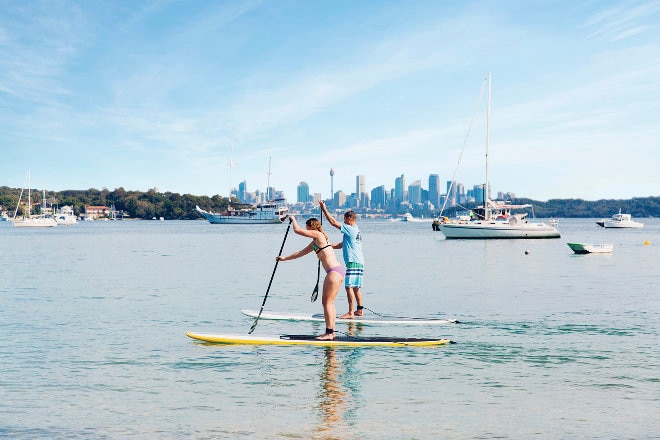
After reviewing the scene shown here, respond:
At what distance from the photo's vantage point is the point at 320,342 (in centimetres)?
1451

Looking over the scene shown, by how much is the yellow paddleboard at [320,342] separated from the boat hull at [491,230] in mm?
62707

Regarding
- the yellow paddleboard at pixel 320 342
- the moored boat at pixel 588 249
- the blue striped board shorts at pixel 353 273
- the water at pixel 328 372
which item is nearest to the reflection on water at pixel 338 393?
the water at pixel 328 372

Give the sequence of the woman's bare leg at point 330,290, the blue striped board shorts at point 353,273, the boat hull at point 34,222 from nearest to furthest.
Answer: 1. the woman's bare leg at point 330,290
2. the blue striped board shorts at point 353,273
3. the boat hull at point 34,222

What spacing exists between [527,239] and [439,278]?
52461mm

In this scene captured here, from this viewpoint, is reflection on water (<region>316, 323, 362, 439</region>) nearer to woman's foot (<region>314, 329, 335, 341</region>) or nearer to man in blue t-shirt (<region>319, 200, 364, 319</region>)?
woman's foot (<region>314, 329, 335, 341</region>)

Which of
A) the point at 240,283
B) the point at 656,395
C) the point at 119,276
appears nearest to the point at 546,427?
the point at 656,395

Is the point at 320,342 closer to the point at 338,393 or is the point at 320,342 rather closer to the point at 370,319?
the point at 338,393

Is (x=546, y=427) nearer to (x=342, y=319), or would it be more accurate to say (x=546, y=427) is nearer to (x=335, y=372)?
(x=335, y=372)

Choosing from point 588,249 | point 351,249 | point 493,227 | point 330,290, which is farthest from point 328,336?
point 493,227

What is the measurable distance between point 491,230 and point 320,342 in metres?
64.3

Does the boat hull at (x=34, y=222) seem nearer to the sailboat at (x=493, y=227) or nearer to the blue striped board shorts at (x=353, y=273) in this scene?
the sailboat at (x=493, y=227)

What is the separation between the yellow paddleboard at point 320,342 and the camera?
14523 mm

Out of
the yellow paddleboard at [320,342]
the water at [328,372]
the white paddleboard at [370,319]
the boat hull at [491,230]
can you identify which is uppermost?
the boat hull at [491,230]

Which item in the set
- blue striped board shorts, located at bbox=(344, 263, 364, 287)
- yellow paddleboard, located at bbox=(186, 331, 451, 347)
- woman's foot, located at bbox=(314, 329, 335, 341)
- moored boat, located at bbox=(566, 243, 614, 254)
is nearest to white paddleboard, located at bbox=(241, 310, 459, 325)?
blue striped board shorts, located at bbox=(344, 263, 364, 287)
